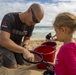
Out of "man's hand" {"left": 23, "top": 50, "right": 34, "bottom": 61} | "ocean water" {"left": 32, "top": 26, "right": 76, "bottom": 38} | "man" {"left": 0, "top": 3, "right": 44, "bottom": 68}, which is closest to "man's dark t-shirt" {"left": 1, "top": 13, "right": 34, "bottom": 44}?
"man" {"left": 0, "top": 3, "right": 44, "bottom": 68}

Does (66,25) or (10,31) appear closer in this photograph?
(66,25)

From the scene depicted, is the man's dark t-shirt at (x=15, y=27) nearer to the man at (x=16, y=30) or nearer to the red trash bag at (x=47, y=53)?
the man at (x=16, y=30)

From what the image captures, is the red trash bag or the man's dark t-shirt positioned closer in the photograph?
the man's dark t-shirt

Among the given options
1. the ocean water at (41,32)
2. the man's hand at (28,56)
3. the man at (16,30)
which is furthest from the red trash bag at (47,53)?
the ocean water at (41,32)

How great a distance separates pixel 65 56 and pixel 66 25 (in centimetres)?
29

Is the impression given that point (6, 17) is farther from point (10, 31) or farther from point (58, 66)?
point (58, 66)

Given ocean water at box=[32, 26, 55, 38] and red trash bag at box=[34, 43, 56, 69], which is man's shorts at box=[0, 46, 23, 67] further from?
ocean water at box=[32, 26, 55, 38]

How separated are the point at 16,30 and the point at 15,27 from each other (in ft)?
0.21

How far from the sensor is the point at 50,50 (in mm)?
4289

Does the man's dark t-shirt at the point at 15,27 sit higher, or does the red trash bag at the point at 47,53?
the man's dark t-shirt at the point at 15,27

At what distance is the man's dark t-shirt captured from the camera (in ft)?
12.6

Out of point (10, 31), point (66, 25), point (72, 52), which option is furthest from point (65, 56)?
point (10, 31)

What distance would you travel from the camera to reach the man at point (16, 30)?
12.0ft

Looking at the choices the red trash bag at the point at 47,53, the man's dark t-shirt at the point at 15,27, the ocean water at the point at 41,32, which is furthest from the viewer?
the ocean water at the point at 41,32
